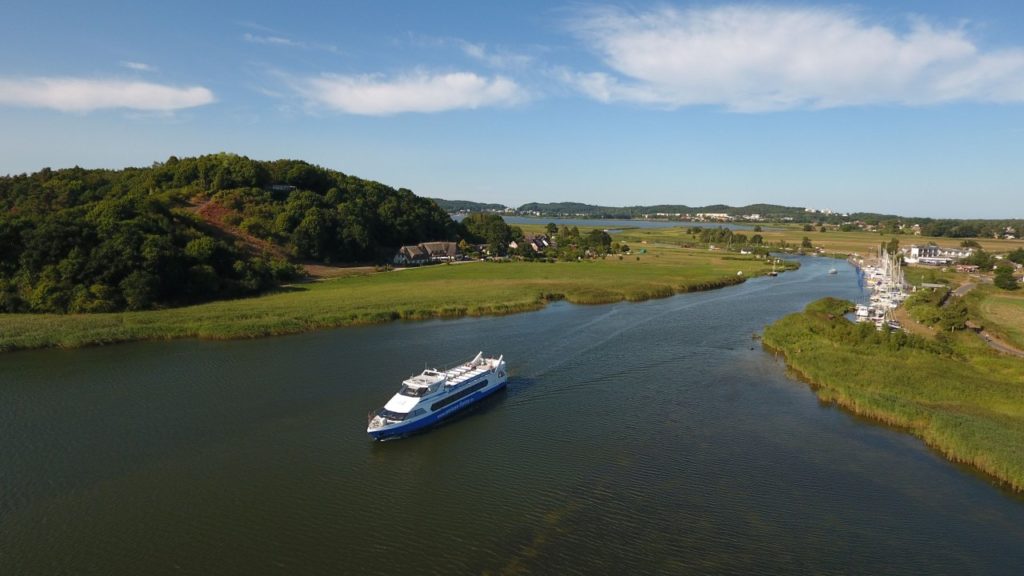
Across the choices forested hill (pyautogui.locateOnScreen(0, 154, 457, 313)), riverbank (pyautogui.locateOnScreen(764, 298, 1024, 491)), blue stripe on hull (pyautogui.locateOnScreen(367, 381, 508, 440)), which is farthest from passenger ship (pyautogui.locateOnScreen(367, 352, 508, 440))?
forested hill (pyautogui.locateOnScreen(0, 154, 457, 313))

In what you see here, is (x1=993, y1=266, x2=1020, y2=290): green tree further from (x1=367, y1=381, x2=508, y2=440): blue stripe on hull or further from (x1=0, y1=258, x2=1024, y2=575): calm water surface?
(x1=367, y1=381, x2=508, y2=440): blue stripe on hull

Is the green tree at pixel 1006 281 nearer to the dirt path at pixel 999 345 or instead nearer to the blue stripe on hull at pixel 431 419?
the dirt path at pixel 999 345

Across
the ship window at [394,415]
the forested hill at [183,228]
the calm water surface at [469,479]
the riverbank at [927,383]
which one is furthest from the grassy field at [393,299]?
the riverbank at [927,383]

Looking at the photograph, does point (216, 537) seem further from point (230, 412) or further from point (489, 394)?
point (489, 394)

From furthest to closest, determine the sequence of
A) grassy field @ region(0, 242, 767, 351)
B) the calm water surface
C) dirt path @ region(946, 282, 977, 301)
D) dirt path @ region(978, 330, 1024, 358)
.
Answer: dirt path @ region(946, 282, 977, 301), grassy field @ region(0, 242, 767, 351), dirt path @ region(978, 330, 1024, 358), the calm water surface

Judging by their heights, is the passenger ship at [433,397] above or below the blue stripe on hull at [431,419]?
above

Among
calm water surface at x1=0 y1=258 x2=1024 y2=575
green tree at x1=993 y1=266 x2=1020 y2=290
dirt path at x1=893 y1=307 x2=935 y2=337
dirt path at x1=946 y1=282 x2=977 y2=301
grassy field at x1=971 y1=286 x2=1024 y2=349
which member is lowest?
calm water surface at x1=0 y1=258 x2=1024 y2=575
